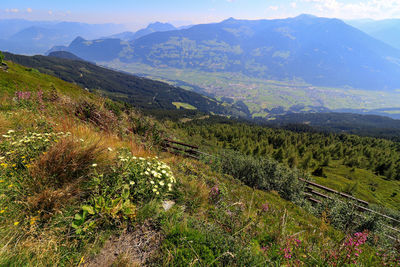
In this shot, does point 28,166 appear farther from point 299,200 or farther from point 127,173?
point 299,200

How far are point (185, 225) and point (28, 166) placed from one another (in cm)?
288

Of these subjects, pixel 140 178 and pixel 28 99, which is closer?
pixel 140 178

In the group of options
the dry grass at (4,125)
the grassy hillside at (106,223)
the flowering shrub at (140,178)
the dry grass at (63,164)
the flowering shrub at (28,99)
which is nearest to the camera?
the grassy hillside at (106,223)

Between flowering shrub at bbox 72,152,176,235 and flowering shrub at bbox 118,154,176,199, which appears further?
flowering shrub at bbox 118,154,176,199

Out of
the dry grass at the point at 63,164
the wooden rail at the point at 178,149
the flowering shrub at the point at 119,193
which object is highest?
the dry grass at the point at 63,164

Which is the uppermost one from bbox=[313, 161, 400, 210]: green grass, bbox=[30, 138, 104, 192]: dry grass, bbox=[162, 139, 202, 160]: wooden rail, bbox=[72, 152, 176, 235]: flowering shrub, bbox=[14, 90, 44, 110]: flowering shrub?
bbox=[14, 90, 44, 110]: flowering shrub

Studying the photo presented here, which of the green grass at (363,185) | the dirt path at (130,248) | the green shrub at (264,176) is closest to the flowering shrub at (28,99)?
the dirt path at (130,248)

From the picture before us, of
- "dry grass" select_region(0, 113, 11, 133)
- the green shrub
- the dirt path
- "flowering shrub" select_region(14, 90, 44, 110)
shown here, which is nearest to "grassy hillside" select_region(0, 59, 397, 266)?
the dirt path

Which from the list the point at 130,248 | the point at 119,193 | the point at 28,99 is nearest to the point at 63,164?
the point at 119,193

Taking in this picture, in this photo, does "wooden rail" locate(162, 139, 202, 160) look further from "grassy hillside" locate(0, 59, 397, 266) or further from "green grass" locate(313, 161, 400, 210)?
"green grass" locate(313, 161, 400, 210)

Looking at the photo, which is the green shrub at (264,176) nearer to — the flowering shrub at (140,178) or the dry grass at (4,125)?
the flowering shrub at (140,178)

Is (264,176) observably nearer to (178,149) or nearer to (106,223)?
(178,149)

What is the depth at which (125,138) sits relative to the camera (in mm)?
5926

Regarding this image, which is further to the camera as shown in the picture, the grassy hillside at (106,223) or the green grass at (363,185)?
the green grass at (363,185)
